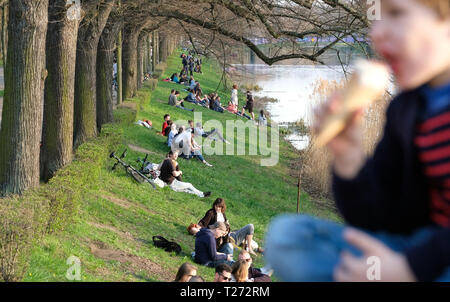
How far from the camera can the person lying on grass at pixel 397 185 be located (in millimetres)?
1270

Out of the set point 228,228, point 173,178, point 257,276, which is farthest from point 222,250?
point 173,178

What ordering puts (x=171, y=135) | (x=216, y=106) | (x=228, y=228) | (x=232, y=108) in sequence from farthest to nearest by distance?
(x=232, y=108) < (x=216, y=106) < (x=171, y=135) < (x=228, y=228)

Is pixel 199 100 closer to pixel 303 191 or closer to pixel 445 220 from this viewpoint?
pixel 303 191

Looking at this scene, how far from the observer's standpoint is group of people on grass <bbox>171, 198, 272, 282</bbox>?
8.13 metres

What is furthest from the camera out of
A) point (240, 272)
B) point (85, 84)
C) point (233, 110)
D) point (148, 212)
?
point (233, 110)

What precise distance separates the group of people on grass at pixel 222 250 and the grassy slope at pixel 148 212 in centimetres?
31

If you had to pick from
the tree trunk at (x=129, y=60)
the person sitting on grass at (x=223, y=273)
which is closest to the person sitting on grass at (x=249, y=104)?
the tree trunk at (x=129, y=60)

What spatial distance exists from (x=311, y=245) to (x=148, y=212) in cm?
1222

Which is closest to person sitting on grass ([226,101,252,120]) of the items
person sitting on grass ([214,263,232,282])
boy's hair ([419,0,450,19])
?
person sitting on grass ([214,263,232,282])

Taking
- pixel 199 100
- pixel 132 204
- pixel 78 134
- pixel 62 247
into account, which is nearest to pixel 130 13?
pixel 78 134

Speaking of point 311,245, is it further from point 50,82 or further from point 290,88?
point 290,88

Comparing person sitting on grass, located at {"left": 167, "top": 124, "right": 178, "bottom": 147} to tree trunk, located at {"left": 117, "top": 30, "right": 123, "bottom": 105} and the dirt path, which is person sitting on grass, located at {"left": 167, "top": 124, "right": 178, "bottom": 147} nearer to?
tree trunk, located at {"left": 117, "top": 30, "right": 123, "bottom": 105}

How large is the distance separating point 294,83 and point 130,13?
36369 millimetres

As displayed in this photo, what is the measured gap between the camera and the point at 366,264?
4.28 feet
